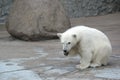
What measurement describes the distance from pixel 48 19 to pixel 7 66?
4.38 meters

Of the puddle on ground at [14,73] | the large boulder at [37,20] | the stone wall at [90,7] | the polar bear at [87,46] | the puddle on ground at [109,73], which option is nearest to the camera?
the puddle on ground at [109,73]

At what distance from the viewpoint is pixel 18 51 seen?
8.53 m

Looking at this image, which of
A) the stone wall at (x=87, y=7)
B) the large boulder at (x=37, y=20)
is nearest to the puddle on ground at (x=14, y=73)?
the large boulder at (x=37, y=20)

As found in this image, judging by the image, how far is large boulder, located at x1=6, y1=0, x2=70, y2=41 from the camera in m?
10.6

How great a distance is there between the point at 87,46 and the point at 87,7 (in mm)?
12139

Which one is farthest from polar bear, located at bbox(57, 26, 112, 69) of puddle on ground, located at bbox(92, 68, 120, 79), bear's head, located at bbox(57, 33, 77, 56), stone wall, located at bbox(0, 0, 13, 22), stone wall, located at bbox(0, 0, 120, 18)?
stone wall, located at bbox(0, 0, 13, 22)

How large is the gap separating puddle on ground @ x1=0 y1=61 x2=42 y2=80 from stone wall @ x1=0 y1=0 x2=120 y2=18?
11.2 m

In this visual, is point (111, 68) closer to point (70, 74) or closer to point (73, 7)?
point (70, 74)

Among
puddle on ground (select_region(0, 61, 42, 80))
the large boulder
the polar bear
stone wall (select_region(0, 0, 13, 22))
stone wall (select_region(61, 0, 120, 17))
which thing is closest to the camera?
puddle on ground (select_region(0, 61, 42, 80))

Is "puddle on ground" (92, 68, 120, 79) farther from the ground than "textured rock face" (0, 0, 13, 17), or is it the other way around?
"textured rock face" (0, 0, 13, 17)

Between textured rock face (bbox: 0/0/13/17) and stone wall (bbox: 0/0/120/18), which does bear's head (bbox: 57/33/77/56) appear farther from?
textured rock face (bbox: 0/0/13/17)

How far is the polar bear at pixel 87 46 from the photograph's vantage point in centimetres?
592

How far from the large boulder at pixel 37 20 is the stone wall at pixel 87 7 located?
6.66 meters

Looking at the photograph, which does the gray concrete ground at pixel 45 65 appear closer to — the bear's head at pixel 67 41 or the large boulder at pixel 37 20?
the bear's head at pixel 67 41
